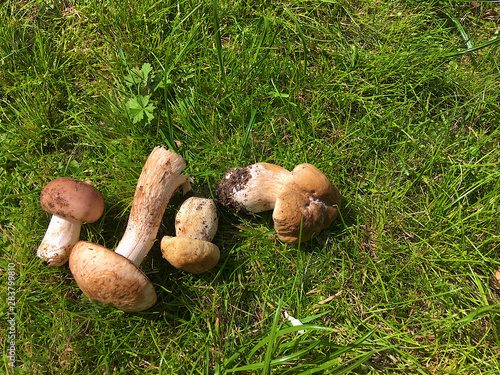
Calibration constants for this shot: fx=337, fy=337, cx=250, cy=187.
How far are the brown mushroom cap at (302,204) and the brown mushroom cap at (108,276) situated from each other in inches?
44.0

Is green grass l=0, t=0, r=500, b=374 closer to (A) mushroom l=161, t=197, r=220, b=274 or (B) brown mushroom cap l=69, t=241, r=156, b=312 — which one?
(A) mushroom l=161, t=197, r=220, b=274

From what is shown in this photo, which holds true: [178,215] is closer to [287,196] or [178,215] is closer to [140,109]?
[287,196]

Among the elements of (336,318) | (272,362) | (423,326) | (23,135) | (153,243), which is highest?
(23,135)

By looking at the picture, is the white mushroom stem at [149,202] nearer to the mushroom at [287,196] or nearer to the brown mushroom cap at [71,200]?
the brown mushroom cap at [71,200]

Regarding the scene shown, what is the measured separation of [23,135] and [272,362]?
2.96m

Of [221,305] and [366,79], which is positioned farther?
[366,79]

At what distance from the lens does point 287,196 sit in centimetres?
259

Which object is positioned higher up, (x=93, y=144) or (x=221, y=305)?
(x=93, y=144)

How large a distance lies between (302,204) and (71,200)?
1.78 metres

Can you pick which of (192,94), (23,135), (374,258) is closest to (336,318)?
(374,258)

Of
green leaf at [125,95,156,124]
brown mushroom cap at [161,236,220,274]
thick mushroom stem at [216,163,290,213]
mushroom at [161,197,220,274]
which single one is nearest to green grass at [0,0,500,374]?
green leaf at [125,95,156,124]

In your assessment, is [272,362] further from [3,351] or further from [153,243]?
[3,351]

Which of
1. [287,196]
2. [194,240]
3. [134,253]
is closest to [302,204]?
[287,196]

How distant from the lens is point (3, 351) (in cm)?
272
